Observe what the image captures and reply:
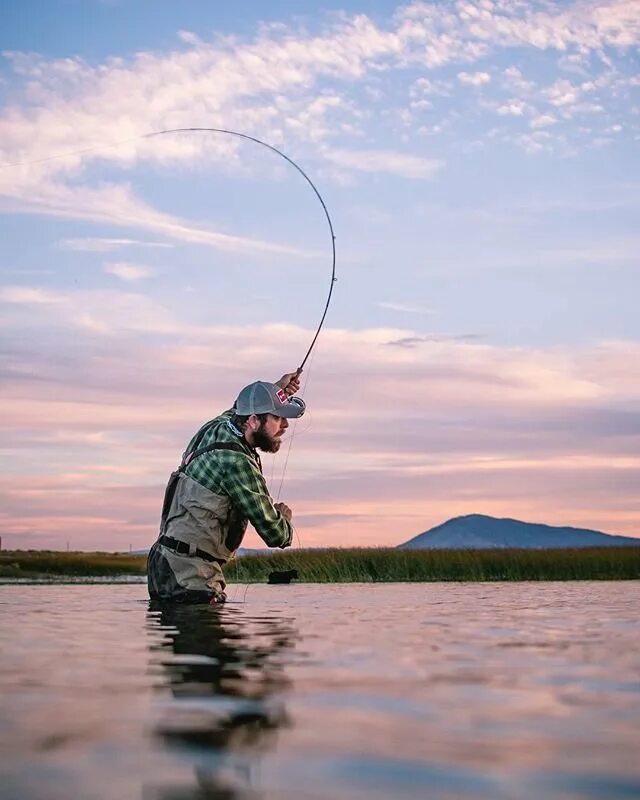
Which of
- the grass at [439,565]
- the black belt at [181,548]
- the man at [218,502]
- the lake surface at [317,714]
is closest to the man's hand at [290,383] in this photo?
the man at [218,502]

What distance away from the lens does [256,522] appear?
7.78 metres

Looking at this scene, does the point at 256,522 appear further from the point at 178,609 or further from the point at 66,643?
the point at 66,643

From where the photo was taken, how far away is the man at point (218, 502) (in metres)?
7.82

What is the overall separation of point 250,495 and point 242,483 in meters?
A: 0.10

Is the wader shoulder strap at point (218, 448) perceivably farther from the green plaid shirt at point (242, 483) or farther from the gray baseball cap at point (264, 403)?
the gray baseball cap at point (264, 403)

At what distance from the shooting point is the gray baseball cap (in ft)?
26.5

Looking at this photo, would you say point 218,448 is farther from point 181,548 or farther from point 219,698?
point 219,698

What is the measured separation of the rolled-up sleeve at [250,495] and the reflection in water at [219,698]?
1171mm

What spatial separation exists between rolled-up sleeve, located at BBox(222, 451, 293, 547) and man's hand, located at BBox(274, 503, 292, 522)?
0.79 feet

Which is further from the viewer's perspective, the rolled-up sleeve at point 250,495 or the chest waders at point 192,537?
the chest waders at point 192,537

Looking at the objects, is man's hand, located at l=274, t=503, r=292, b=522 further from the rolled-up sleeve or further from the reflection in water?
the reflection in water

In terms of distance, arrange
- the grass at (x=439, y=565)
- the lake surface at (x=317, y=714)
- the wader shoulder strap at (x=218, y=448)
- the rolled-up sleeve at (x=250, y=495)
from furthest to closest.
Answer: the grass at (x=439, y=565) → the wader shoulder strap at (x=218, y=448) → the rolled-up sleeve at (x=250, y=495) → the lake surface at (x=317, y=714)

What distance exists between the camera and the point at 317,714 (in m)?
3.10

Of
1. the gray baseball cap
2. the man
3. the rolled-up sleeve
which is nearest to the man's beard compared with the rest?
the man
